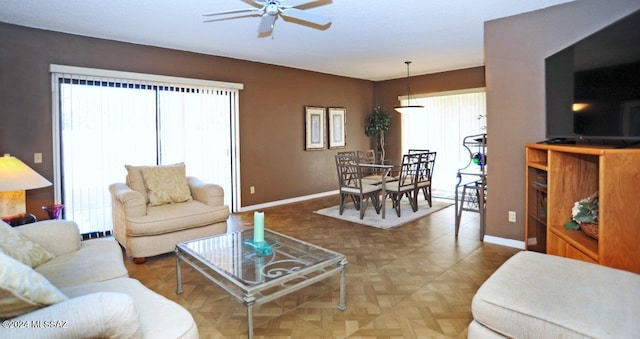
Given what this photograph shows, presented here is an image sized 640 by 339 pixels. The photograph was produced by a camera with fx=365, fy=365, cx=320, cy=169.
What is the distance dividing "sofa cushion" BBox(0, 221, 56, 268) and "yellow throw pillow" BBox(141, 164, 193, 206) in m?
1.67

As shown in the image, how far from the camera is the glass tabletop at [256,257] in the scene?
212cm

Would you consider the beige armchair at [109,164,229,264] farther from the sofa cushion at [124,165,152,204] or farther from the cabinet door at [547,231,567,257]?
the cabinet door at [547,231,567,257]

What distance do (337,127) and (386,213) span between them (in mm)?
2466

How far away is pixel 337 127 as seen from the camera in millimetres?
7172

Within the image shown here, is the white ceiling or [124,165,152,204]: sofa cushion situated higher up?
the white ceiling

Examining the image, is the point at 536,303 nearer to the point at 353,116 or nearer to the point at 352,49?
the point at 352,49

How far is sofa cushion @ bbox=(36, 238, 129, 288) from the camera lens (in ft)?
6.00

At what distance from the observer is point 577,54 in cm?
264

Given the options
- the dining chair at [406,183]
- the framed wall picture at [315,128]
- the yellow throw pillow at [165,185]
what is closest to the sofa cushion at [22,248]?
the yellow throw pillow at [165,185]

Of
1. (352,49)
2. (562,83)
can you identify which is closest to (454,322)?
(562,83)

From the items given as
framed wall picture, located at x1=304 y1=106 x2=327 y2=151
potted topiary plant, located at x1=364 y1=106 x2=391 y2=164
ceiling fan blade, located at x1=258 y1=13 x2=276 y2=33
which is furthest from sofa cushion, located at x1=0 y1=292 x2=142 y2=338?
potted topiary plant, located at x1=364 y1=106 x2=391 y2=164

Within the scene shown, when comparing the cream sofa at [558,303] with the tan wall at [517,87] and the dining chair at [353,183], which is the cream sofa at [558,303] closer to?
the tan wall at [517,87]

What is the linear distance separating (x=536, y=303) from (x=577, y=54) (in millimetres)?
2028

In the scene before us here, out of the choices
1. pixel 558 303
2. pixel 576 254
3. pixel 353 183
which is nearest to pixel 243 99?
pixel 353 183
